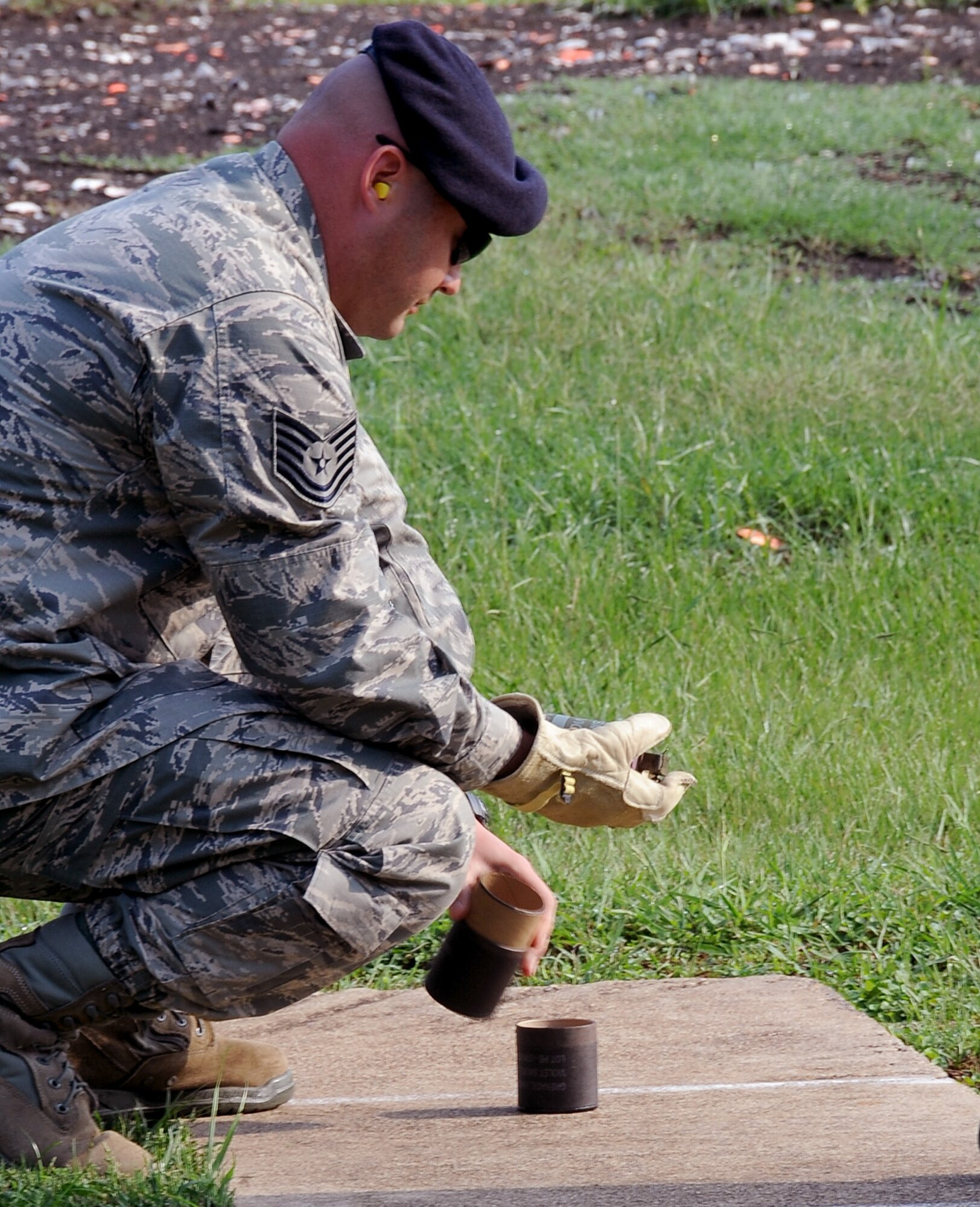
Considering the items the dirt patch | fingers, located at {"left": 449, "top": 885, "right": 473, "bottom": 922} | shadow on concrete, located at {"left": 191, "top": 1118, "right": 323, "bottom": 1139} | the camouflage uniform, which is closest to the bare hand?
fingers, located at {"left": 449, "top": 885, "right": 473, "bottom": 922}

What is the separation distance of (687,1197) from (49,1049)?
984mm

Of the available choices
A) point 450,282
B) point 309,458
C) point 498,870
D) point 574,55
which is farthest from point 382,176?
point 574,55

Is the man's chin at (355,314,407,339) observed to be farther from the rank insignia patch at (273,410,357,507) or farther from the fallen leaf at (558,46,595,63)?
the fallen leaf at (558,46,595,63)

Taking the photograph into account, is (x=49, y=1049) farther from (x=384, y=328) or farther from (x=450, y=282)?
(x=450, y=282)

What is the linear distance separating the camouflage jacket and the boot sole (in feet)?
2.06

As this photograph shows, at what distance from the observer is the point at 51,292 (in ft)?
8.37

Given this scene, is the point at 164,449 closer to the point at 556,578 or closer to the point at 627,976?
the point at 627,976

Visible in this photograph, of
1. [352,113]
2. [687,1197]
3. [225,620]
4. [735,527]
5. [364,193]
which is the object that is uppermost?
[352,113]

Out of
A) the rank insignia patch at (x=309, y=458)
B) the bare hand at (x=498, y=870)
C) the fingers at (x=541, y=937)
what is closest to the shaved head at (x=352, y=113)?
the rank insignia patch at (x=309, y=458)

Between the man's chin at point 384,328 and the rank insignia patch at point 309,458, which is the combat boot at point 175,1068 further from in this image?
the man's chin at point 384,328

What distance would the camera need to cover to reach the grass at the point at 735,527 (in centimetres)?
379

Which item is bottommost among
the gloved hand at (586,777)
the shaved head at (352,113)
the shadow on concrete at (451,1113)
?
the shadow on concrete at (451,1113)

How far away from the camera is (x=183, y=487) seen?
8.15ft

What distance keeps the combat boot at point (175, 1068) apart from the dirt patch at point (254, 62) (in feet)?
22.1
